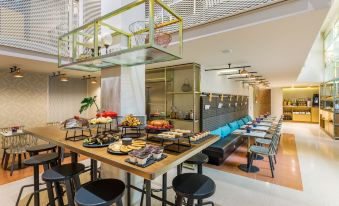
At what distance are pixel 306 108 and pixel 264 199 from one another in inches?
505

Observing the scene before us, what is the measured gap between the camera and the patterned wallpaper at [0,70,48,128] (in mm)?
5047

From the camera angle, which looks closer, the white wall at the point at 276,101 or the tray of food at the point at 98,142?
the tray of food at the point at 98,142

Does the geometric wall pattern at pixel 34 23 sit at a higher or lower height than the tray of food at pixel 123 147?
higher

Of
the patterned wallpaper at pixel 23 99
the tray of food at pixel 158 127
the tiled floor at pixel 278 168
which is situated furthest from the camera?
the patterned wallpaper at pixel 23 99

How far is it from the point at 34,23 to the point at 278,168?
6190mm

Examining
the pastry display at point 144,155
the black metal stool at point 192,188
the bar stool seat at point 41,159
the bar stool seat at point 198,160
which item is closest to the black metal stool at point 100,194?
the pastry display at point 144,155

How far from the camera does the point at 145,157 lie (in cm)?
128

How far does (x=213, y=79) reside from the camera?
6.02 m

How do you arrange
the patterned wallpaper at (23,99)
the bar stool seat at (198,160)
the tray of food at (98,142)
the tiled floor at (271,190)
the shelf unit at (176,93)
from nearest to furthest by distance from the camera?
the tray of food at (98,142), the bar stool seat at (198,160), the tiled floor at (271,190), the shelf unit at (176,93), the patterned wallpaper at (23,99)

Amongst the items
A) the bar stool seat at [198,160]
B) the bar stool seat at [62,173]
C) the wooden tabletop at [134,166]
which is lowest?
the bar stool seat at [62,173]

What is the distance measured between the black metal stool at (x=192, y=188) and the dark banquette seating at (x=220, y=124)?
2.53 metres

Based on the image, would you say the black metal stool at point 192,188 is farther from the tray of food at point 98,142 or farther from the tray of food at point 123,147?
the tray of food at point 98,142

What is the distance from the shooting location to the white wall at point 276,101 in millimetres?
13044

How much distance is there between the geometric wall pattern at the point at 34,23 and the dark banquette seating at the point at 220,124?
3.87 m
